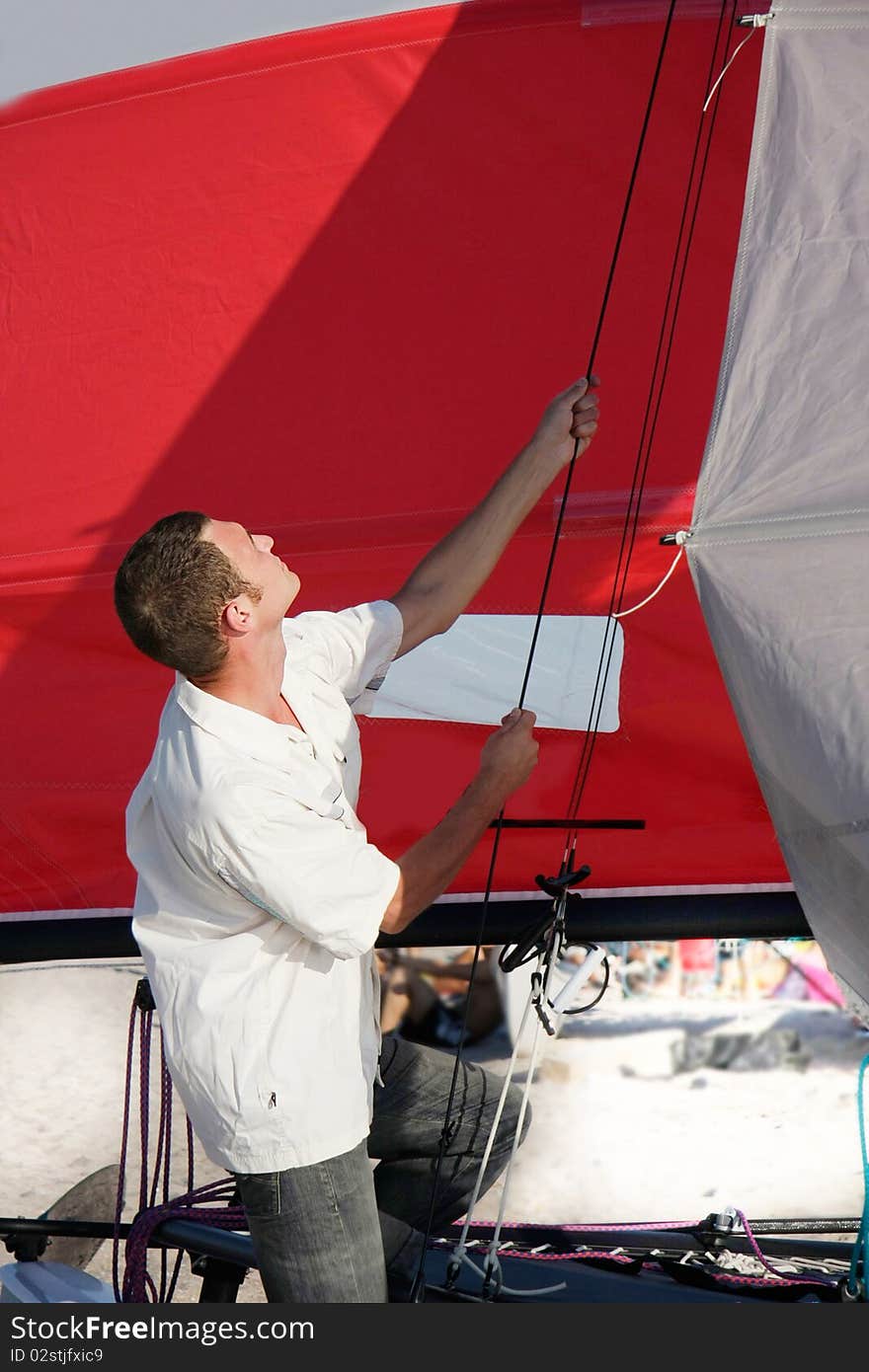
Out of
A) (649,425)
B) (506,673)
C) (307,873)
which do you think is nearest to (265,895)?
(307,873)

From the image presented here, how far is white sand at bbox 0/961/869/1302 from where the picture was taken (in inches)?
145

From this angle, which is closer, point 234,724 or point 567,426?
point 234,724

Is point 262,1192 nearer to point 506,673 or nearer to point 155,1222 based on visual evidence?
point 155,1222

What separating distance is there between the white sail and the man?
0.37 m

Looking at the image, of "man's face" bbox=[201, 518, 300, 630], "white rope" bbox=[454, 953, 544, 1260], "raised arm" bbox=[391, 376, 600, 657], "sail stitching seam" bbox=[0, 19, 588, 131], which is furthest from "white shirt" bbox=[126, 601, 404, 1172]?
"sail stitching seam" bbox=[0, 19, 588, 131]

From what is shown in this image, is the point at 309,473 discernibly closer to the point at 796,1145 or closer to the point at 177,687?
the point at 177,687

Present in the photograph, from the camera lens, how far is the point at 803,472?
2035 millimetres

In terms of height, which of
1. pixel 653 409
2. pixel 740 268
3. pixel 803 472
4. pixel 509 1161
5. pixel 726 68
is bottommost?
pixel 509 1161

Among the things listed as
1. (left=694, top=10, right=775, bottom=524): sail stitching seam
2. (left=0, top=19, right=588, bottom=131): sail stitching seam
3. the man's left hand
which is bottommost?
the man's left hand

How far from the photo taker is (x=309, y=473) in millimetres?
2984

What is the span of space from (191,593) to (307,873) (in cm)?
35

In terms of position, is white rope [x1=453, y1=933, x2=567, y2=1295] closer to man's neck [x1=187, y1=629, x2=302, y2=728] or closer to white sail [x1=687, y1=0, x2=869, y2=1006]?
white sail [x1=687, y1=0, x2=869, y2=1006]

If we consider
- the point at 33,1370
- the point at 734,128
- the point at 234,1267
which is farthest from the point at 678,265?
the point at 33,1370

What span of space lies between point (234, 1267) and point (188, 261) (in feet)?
6.44
